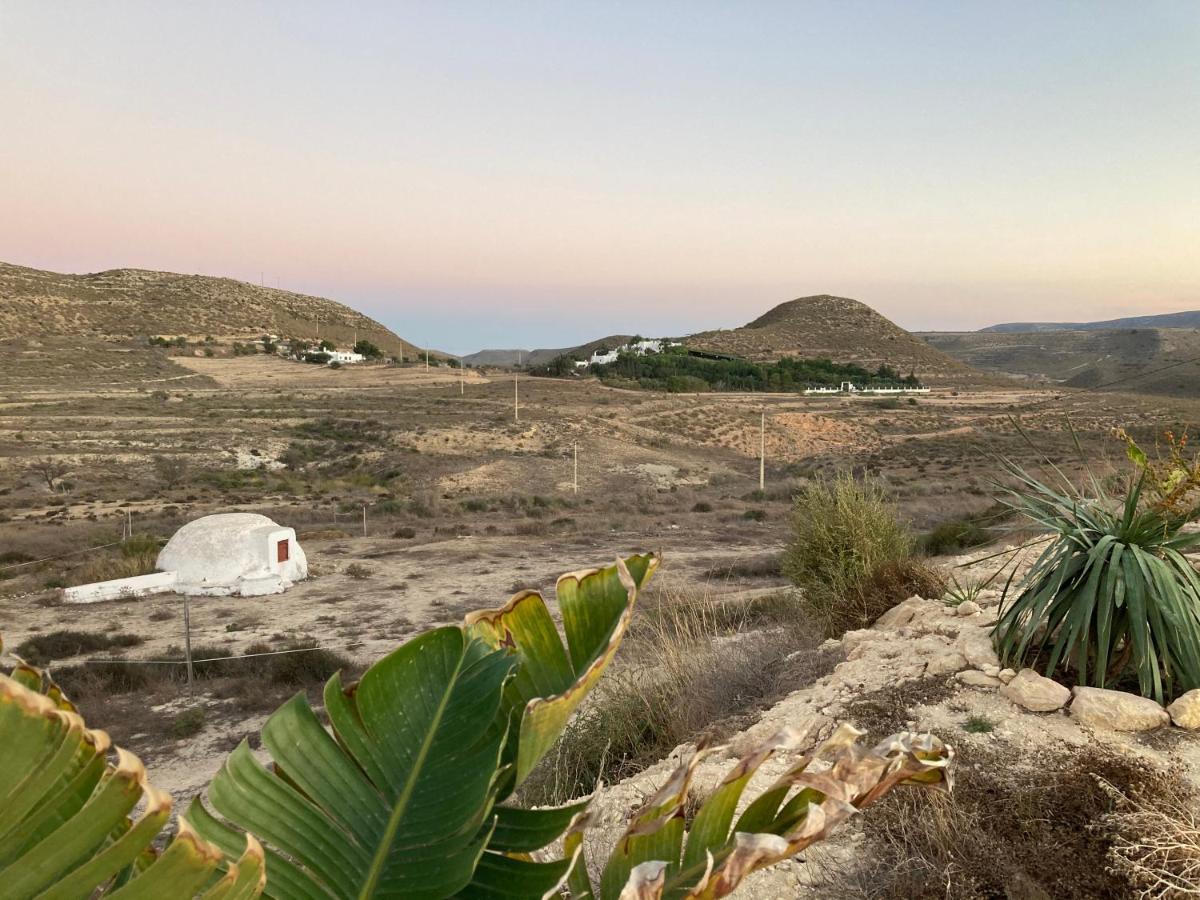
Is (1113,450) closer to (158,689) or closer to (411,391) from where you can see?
(158,689)

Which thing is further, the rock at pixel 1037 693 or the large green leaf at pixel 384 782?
the rock at pixel 1037 693

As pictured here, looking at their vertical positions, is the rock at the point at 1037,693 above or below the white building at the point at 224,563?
above

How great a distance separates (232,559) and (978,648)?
16701 millimetres

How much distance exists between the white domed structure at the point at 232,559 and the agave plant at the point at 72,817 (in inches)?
702

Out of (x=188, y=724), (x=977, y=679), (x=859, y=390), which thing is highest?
(x=859, y=390)

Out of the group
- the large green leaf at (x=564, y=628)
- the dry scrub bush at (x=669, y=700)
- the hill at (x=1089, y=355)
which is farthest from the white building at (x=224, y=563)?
the hill at (x=1089, y=355)

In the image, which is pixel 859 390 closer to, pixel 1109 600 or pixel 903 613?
pixel 903 613

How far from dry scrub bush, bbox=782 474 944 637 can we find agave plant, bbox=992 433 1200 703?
9.19 ft

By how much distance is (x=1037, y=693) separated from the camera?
13.8 ft

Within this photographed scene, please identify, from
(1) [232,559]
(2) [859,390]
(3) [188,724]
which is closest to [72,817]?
(3) [188,724]

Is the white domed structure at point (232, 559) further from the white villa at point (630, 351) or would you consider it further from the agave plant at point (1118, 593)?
the white villa at point (630, 351)

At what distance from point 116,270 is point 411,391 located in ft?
185

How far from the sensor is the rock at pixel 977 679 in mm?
4609

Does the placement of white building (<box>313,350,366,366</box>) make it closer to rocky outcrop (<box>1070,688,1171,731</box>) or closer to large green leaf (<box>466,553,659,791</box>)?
rocky outcrop (<box>1070,688,1171,731</box>)
